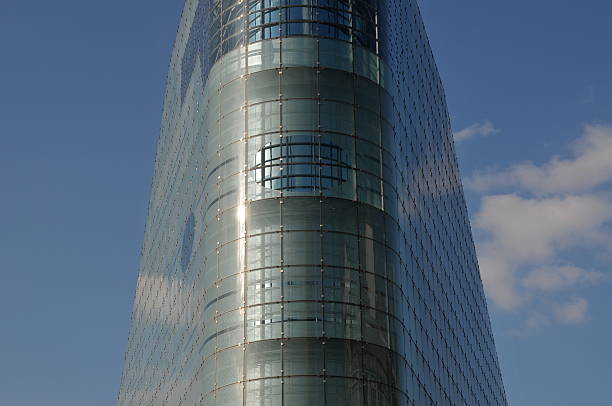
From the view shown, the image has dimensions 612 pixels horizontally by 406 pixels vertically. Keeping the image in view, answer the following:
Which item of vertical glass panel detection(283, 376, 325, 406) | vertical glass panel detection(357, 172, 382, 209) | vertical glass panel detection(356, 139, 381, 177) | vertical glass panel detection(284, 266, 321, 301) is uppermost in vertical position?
vertical glass panel detection(356, 139, 381, 177)

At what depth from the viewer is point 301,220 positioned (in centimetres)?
→ 5409

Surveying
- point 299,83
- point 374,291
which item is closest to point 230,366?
point 374,291

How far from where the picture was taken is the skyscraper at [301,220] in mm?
52125

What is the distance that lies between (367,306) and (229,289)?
7.75m

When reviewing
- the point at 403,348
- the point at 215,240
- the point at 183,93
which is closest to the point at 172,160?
the point at 183,93

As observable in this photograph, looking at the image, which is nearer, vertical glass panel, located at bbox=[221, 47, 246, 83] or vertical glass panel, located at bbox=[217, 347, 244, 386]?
vertical glass panel, located at bbox=[217, 347, 244, 386]

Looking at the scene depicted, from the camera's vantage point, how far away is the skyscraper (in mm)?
52125

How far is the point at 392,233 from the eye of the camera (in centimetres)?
5750

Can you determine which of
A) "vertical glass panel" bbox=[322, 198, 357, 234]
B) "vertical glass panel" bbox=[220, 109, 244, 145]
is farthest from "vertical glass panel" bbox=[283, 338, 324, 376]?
"vertical glass panel" bbox=[220, 109, 244, 145]

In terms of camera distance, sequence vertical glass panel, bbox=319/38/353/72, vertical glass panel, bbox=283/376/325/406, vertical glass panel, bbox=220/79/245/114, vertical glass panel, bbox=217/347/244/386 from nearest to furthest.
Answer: vertical glass panel, bbox=283/376/325/406
vertical glass panel, bbox=217/347/244/386
vertical glass panel, bbox=319/38/353/72
vertical glass panel, bbox=220/79/245/114

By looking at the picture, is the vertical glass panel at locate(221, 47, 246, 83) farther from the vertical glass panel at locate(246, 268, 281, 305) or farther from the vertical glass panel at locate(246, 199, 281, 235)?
the vertical glass panel at locate(246, 268, 281, 305)

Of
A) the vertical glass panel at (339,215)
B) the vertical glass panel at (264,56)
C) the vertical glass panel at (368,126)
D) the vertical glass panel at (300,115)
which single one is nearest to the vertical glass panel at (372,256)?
the vertical glass panel at (339,215)

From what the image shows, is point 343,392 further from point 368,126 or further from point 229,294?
point 368,126

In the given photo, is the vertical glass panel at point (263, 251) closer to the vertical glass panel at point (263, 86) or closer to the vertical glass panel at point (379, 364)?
the vertical glass panel at point (379, 364)
